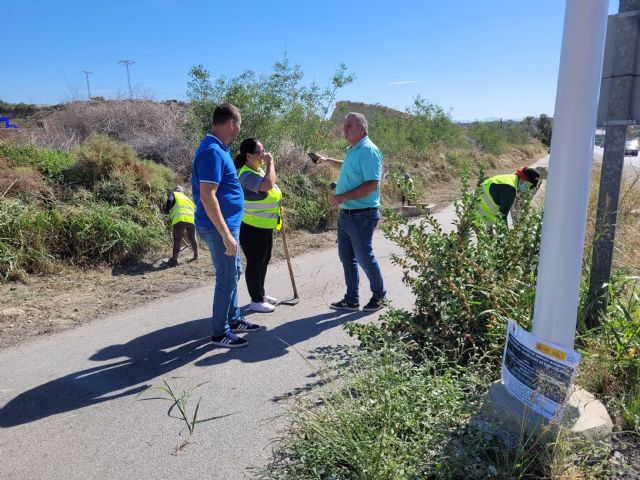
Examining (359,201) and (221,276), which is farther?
(359,201)

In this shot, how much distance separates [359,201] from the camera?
505 cm

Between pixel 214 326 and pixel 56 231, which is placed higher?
pixel 56 231

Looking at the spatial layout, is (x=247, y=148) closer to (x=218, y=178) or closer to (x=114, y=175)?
(x=218, y=178)

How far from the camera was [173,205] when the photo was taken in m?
7.76

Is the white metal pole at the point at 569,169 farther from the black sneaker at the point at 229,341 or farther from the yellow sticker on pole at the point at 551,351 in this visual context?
the black sneaker at the point at 229,341

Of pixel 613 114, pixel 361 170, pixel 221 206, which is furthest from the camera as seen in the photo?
pixel 361 170

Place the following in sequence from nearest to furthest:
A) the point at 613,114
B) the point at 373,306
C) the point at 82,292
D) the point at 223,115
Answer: the point at 613,114 < the point at 223,115 < the point at 373,306 < the point at 82,292

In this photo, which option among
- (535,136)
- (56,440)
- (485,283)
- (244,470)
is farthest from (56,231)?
(535,136)

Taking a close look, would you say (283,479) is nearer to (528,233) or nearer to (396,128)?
(528,233)

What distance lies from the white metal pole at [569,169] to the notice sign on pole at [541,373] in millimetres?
122

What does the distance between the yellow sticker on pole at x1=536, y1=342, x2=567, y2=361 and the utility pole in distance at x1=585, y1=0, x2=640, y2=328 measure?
4.11 ft

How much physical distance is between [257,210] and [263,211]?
0.21 feet

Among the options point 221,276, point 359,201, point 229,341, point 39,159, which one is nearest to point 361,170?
point 359,201

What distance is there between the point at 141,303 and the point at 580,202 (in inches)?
193
